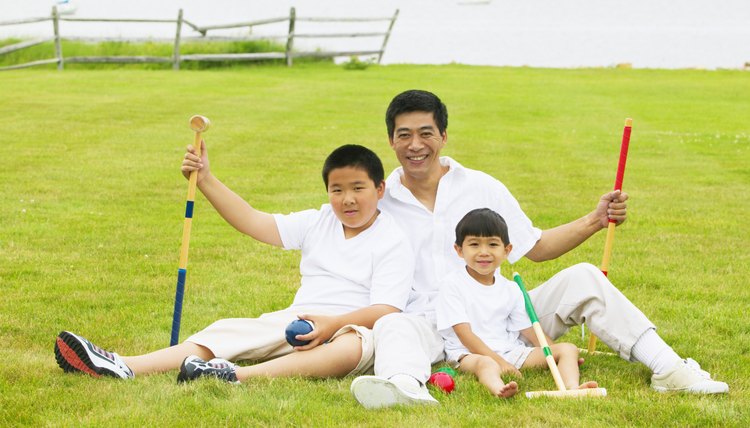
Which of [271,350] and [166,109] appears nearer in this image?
[271,350]

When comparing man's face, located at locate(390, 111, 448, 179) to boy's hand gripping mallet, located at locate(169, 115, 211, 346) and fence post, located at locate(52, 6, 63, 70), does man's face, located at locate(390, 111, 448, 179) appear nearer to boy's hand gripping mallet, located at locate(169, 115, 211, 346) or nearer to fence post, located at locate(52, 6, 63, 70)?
boy's hand gripping mallet, located at locate(169, 115, 211, 346)

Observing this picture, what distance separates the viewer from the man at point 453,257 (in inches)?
195

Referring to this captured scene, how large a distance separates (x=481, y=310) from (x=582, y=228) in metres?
0.72

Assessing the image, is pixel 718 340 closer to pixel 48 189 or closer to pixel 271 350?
pixel 271 350

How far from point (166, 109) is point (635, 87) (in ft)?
37.8

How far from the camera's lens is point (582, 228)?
5.57 metres

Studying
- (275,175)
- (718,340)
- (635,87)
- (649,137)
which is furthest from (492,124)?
(718,340)

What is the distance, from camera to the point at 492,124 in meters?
18.2

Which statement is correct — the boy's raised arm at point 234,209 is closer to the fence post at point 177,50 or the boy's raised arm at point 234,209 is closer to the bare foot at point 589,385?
the bare foot at point 589,385

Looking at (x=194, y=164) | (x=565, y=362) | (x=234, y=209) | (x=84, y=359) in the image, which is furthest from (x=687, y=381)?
(x=84, y=359)

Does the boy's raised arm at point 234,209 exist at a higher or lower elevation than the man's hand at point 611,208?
lower

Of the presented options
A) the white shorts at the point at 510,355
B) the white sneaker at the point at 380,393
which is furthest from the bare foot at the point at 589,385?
the white sneaker at the point at 380,393

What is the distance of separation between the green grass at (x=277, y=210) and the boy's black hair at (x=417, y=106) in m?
1.36

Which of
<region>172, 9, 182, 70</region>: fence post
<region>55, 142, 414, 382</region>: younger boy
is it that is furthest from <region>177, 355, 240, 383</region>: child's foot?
<region>172, 9, 182, 70</region>: fence post
